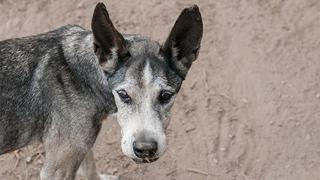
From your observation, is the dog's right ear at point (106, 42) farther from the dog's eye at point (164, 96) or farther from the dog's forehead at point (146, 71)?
the dog's eye at point (164, 96)

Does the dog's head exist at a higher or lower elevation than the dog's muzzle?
higher

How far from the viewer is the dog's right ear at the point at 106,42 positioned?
529cm

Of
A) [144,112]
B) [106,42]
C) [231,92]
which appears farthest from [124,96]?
[231,92]

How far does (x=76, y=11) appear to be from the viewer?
847 cm

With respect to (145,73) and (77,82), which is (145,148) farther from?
(77,82)

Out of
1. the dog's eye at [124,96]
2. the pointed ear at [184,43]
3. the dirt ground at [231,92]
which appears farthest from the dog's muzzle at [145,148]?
the dirt ground at [231,92]

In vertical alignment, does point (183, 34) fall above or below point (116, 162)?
above

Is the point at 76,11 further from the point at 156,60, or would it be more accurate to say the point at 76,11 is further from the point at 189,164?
the point at 156,60

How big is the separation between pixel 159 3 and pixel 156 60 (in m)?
3.16


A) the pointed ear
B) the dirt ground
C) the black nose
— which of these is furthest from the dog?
the dirt ground

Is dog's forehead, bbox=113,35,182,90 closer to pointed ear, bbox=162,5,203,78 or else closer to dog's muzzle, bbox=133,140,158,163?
pointed ear, bbox=162,5,203,78

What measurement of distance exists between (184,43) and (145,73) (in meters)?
0.46

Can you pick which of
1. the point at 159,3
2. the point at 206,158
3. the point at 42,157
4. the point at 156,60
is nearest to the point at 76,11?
the point at 159,3

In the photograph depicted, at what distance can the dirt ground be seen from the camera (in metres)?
7.34
